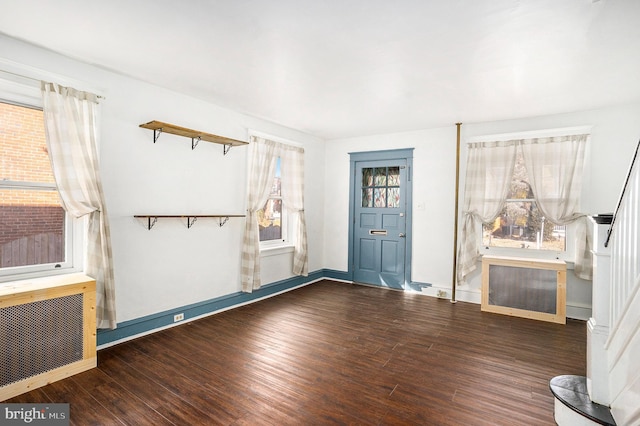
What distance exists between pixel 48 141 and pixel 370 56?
9.22 feet

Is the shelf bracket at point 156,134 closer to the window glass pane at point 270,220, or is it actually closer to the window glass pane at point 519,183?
the window glass pane at point 270,220

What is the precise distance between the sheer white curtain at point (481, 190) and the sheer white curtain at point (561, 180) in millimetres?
269

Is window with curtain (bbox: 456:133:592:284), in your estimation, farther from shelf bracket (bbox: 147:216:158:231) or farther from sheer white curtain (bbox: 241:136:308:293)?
shelf bracket (bbox: 147:216:158:231)

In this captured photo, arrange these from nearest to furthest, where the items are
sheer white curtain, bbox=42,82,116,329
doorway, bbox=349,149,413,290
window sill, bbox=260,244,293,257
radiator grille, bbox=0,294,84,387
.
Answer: radiator grille, bbox=0,294,84,387
sheer white curtain, bbox=42,82,116,329
window sill, bbox=260,244,293,257
doorway, bbox=349,149,413,290

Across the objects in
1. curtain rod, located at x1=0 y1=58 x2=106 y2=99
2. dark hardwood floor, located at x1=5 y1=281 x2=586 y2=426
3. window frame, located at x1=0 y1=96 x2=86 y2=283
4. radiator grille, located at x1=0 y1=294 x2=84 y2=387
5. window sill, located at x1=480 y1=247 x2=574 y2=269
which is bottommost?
dark hardwood floor, located at x1=5 y1=281 x2=586 y2=426

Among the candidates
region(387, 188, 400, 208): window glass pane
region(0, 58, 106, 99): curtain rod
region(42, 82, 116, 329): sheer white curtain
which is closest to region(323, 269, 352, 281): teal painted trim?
region(387, 188, 400, 208): window glass pane

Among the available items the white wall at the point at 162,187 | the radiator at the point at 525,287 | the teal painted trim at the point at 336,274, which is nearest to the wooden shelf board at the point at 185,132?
the white wall at the point at 162,187

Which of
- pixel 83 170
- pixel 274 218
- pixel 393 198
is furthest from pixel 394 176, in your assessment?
pixel 83 170

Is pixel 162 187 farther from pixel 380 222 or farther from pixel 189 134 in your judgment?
pixel 380 222

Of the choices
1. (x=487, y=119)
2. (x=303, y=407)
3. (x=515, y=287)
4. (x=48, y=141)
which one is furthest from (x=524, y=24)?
(x=48, y=141)

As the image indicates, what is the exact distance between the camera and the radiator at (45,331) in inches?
92.4

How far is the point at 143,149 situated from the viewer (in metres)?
3.45

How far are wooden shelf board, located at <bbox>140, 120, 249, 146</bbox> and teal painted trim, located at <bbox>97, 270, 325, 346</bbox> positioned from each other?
2.03m

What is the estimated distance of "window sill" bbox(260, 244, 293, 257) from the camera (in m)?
4.94
